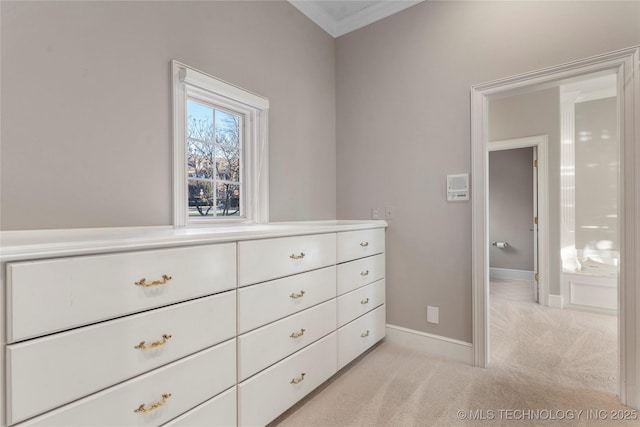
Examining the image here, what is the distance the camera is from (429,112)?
2.50 metres

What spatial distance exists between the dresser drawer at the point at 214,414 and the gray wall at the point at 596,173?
4926 mm

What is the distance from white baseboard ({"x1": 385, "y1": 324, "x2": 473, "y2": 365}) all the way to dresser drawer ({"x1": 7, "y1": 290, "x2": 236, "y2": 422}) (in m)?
1.78

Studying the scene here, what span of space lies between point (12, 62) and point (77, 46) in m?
0.27

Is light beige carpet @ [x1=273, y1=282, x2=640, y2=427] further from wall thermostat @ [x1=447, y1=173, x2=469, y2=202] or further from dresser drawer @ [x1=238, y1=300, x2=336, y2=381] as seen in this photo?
wall thermostat @ [x1=447, y1=173, x2=469, y2=202]

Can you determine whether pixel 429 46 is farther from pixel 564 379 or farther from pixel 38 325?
pixel 38 325

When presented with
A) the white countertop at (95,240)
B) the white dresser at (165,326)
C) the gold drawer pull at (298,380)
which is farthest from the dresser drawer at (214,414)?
the white countertop at (95,240)

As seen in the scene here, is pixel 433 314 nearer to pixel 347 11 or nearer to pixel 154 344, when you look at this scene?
pixel 154 344

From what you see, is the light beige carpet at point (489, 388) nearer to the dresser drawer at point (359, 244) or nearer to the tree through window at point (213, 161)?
the dresser drawer at point (359, 244)

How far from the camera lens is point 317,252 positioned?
6.25ft

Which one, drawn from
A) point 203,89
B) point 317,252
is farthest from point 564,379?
point 203,89

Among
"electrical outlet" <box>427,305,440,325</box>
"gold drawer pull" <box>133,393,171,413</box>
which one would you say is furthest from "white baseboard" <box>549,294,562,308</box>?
"gold drawer pull" <box>133,393,171,413</box>

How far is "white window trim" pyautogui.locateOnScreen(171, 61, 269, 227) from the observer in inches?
68.9

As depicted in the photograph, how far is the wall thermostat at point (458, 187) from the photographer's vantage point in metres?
2.31

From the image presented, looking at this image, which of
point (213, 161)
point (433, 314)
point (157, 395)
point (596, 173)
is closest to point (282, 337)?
point (157, 395)
